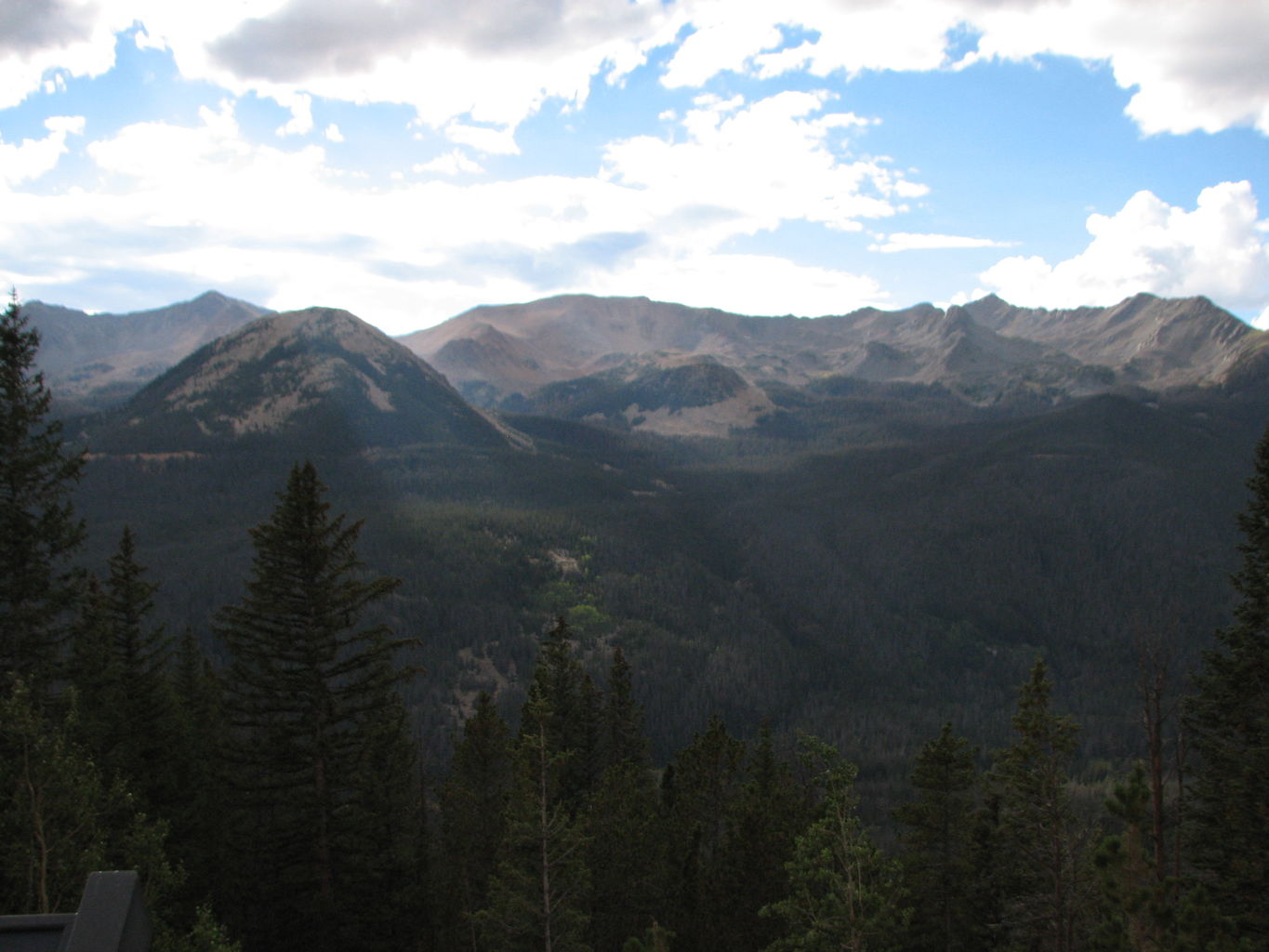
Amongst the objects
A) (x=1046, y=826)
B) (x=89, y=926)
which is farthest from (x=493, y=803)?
(x=89, y=926)

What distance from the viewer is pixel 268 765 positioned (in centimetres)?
2191

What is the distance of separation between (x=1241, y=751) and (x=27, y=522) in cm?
3610

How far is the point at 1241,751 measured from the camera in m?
23.8

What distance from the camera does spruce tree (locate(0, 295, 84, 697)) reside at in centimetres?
2203

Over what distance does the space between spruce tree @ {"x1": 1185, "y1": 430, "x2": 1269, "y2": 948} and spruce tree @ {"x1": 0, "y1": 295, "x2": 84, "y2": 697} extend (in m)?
33.4

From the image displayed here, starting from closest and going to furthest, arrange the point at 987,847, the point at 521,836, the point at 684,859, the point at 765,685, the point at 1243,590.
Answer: the point at 521,836 < the point at 1243,590 < the point at 987,847 < the point at 684,859 < the point at 765,685

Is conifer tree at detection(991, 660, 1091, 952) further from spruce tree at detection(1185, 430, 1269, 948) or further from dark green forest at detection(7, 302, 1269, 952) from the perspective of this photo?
spruce tree at detection(1185, 430, 1269, 948)

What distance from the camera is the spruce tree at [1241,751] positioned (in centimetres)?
2186

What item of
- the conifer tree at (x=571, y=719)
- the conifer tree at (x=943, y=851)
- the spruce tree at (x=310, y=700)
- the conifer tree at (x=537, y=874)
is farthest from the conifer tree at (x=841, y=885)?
the conifer tree at (x=571, y=719)

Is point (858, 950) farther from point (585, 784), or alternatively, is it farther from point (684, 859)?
point (585, 784)

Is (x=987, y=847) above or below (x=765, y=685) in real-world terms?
above

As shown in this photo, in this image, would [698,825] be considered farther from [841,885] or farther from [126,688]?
[126,688]

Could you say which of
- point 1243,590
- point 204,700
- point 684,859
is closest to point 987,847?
point 684,859

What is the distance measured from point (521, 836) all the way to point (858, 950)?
369 inches
